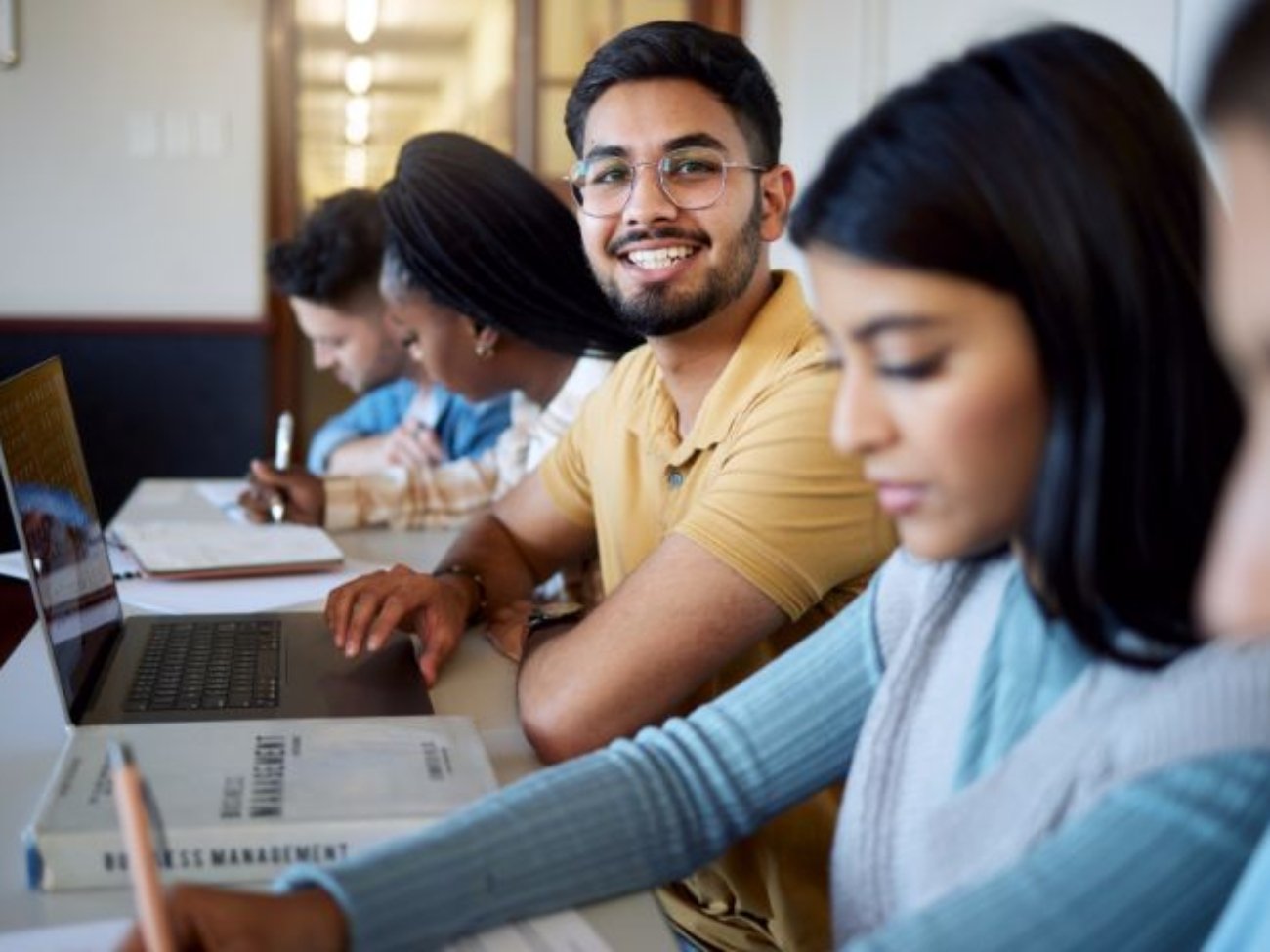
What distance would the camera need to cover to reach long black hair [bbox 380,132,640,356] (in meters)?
2.07

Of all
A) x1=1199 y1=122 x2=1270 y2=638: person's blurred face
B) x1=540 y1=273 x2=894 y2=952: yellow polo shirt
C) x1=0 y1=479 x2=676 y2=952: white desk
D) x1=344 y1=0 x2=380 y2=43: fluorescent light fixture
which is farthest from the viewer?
x1=344 y1=0 x2=380 y2=43: fluorescent light fixture

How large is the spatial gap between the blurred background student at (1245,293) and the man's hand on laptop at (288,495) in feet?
5.70

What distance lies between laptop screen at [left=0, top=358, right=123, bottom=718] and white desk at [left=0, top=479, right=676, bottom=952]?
0.05 m

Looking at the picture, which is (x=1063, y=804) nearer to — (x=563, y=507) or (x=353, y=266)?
(x=563, y=507)

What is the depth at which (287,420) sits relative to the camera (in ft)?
8.23

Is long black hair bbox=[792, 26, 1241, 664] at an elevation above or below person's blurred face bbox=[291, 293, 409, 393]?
above

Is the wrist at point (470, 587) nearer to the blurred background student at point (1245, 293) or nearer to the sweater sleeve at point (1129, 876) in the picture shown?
the sweater sleeve at point (1129, 876)

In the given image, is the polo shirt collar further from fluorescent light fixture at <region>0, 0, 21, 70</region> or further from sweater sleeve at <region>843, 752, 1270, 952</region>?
fluorescent light fixture at <region>0, 0, 21, 70</region>

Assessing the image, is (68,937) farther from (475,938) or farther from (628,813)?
(628,813)

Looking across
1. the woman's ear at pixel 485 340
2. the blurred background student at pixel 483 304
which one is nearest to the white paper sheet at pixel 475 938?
the blurred background student at pixel 483 304

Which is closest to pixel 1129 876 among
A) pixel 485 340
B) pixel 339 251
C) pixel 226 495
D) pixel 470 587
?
pixel 470 587

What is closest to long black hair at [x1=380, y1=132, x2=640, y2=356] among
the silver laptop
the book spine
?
the silver laptop

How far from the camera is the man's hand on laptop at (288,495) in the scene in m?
2.11

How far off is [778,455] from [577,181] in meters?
0.45
